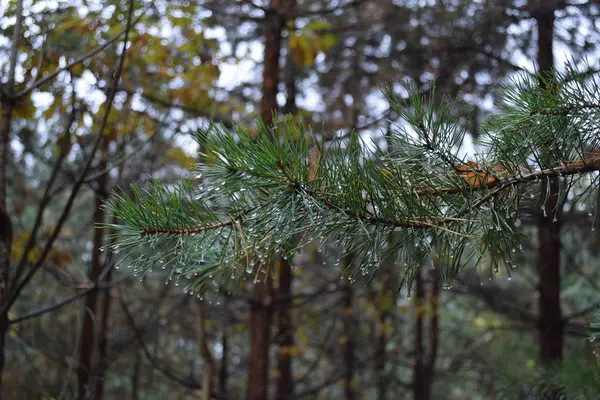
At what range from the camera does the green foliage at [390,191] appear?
1.68 metres

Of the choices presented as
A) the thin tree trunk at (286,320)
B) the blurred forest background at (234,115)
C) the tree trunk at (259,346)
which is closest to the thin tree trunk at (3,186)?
the blurred forest background at (234,115)

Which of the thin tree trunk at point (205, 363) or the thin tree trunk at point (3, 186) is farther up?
the thin tree trunk at point (3, 186)

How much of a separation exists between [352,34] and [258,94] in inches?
91.2

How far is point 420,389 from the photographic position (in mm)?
8273

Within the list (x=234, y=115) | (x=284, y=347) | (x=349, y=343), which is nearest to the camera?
(x=234, y=115)

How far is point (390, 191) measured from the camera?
1.76 metres

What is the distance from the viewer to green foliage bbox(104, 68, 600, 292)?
5.52 feet

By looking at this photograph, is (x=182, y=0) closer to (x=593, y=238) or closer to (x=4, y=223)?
(x=4, y=223)

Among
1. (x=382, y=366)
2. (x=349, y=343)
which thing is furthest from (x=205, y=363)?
(x=349, y=343)

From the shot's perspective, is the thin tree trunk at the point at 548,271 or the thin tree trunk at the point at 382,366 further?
the thin tree trunk at the point at 382,366

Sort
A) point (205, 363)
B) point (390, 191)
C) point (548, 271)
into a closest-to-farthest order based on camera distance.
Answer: point (390, 191)
point (205, 363)
point (548, 271)

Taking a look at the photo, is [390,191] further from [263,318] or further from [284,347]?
[284,347]

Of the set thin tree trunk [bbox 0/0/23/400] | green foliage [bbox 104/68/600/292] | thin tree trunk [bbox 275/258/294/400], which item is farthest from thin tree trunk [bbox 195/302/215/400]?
thin tree trunk [bbox 275/258/294/400]

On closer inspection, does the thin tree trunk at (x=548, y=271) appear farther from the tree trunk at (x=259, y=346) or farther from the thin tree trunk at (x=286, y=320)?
the thin tree trunk at (x=286, y=320)
